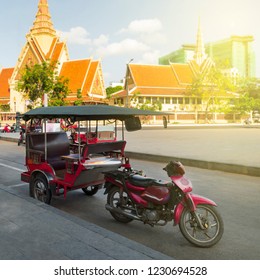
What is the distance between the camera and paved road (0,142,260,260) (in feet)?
12.9

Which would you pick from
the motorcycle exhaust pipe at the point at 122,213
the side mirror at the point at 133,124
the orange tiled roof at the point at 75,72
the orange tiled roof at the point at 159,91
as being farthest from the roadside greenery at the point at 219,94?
the motorcycle exhaust pipe at the point at 122,213

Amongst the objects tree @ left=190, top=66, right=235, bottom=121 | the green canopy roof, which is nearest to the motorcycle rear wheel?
the green canopy roof

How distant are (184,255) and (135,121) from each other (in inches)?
115

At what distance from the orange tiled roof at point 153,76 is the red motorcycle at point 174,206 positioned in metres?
56.6

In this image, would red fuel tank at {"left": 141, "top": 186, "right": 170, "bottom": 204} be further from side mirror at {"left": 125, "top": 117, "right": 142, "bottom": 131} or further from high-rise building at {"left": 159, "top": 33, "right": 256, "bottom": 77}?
high-rise building at {"left": 159, "top": 33, "right": 256, "bottom": 77}

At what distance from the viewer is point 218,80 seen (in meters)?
55.2

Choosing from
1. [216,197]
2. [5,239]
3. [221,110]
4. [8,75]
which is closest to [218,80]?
[221,110]

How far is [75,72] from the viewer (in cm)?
5934

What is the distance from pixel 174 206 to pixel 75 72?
57723 mm

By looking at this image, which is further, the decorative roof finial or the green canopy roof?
the decorative roof finial

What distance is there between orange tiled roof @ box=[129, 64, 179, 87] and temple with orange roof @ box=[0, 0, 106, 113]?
7.18 meters

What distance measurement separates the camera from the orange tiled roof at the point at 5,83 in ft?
215

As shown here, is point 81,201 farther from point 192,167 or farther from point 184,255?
point 192,167

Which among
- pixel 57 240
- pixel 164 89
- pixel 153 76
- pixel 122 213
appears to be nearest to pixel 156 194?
pixel 122 213
